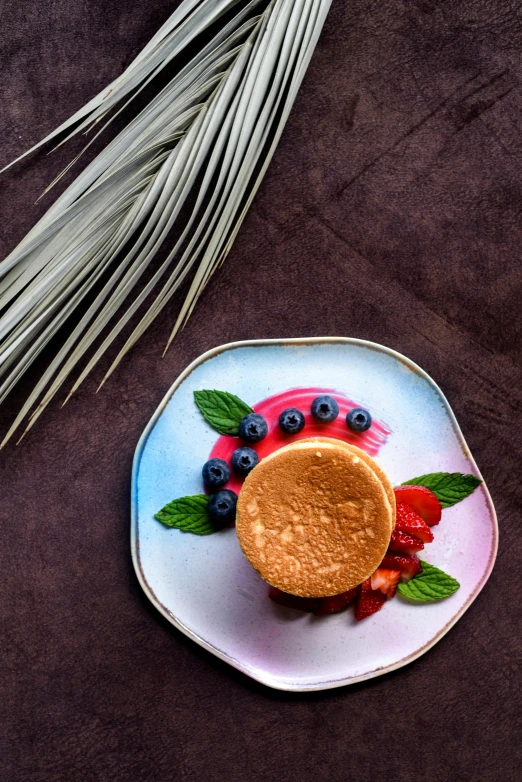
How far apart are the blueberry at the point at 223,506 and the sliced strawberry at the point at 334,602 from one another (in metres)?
0.33

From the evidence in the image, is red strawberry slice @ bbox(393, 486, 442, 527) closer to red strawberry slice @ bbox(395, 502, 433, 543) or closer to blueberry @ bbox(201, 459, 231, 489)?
red strawberry slice @ bbox(395, 502, 433, 543)

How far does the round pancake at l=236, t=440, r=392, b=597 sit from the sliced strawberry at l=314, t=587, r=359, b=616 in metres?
0.13

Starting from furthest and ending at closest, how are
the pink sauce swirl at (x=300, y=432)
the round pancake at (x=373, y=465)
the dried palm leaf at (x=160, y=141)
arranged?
the pink sauce swirl at (x=300, y=432) < the round pancake at (x=373, y=465) < the dried palm leaf at (x=160, y=141)

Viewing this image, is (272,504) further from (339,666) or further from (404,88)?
(404,88)

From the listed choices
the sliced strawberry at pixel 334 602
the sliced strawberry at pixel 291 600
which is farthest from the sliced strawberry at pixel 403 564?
the sliced strawberry at pixel 291 600

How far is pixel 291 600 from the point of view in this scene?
1717mm

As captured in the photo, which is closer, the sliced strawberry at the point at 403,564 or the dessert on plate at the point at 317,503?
the dessert on plate at the point at 317,503

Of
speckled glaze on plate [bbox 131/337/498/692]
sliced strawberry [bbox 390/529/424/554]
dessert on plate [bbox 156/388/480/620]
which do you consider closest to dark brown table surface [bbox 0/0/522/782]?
speckled glaze on plate [bbox 131/337/498/692]

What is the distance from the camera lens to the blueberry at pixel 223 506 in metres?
1.65

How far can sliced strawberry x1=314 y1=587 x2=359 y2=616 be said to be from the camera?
1700 millimetres

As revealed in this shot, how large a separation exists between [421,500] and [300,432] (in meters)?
0.36

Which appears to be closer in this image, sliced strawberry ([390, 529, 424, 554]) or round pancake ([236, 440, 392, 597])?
round pancake ([236, 440, 392, 597])

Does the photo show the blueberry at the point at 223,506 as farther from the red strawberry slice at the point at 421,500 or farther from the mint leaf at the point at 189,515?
the red strawberry slice at the point at 421,500

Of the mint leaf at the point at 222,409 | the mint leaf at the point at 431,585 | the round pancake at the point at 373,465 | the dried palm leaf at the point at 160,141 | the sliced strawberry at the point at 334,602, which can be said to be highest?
the dried palm leaf at the point at 160,141
